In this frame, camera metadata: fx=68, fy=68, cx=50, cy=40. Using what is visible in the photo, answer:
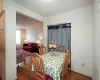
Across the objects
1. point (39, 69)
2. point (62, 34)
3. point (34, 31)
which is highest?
point (34, 31)

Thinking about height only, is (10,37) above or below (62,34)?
below

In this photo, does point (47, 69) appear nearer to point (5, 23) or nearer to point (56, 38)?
point (5, 23)

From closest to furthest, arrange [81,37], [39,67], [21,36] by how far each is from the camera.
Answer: [39,67], [81,37], [21,36]

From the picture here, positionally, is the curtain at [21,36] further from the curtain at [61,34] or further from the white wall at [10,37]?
the white wall at [10,37]

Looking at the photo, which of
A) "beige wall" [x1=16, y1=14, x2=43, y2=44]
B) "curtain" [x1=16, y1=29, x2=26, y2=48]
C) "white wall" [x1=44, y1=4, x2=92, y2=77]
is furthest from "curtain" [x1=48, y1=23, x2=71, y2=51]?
"curtain" [x1=16, y1=29, x2=26, y2=48]

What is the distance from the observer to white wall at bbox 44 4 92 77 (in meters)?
2.23

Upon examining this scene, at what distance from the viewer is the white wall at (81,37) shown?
87.9 inches

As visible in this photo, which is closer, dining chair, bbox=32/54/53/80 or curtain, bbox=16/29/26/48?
dining chair, bbox=32/54/53/80

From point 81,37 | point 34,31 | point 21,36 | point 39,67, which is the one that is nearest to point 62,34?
point 81,37

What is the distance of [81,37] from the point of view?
238 cm

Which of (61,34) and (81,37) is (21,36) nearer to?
(61,34)

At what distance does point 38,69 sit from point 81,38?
1.78 metres

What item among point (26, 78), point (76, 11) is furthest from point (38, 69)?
point (76, 11)

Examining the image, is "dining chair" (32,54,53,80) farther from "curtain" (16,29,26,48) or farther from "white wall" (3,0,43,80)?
"curtain" (16,29,26,48)
